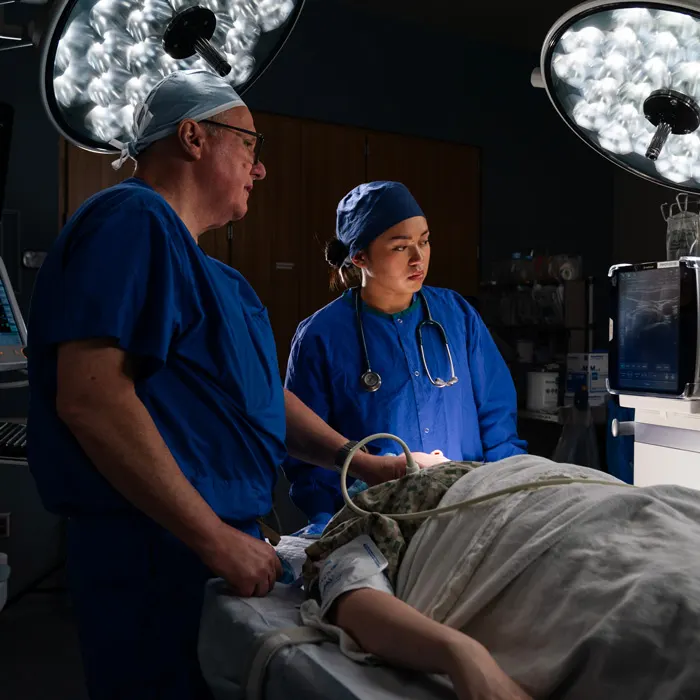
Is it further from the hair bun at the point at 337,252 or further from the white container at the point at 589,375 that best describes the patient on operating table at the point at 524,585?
the white container at the point at 589,375

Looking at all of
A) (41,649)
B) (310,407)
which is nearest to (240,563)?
(310,407)

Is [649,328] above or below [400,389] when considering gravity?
above

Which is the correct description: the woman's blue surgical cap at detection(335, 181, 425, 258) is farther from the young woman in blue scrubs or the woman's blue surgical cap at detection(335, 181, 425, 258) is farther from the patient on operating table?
the patient on operating table

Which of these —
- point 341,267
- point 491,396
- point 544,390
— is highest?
point 341,267

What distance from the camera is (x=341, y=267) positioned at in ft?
7.09

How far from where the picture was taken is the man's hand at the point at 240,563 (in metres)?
1.04

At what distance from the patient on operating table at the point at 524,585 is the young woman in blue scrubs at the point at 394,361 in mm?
721

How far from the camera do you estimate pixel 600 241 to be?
211 inches

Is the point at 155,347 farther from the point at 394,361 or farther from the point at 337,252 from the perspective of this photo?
the point at 337,252

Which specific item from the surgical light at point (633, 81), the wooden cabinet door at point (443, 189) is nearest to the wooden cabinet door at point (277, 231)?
the wooden cabinet door at point (443, 189)

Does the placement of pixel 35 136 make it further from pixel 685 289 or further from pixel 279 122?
pixel 685 289

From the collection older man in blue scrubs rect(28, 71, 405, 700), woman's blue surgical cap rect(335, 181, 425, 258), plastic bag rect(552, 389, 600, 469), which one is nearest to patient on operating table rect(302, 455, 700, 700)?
older man in blue scrubs rect(28, 71, 405, 700)

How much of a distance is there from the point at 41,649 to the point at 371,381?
171cm

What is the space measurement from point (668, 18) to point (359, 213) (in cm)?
94
